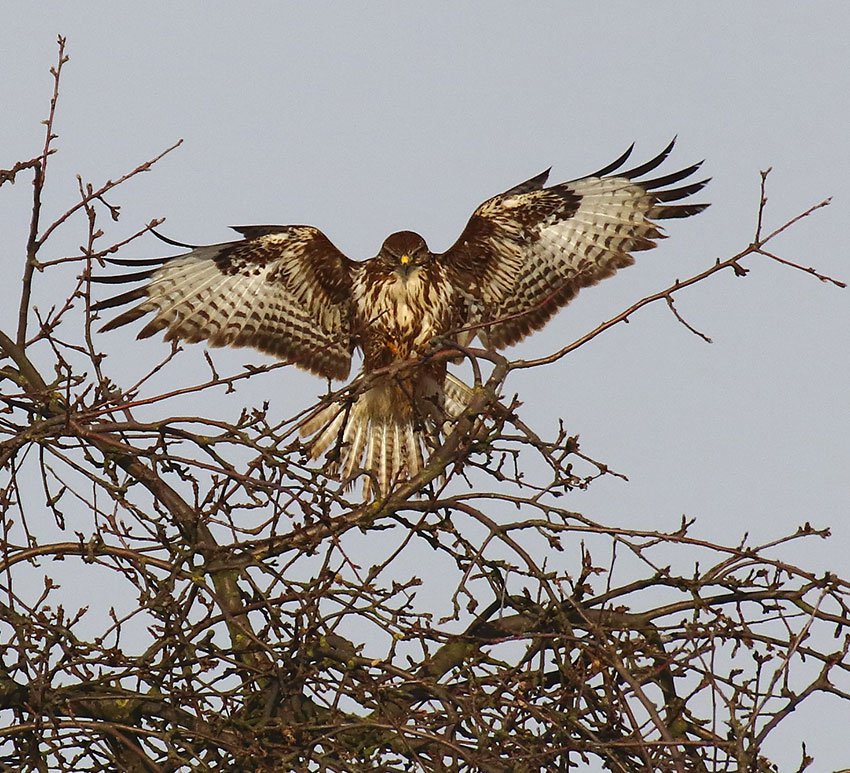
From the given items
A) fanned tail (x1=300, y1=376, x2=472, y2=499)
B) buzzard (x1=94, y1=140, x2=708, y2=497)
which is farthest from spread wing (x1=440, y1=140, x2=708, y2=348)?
fanned tail (x1=300, y1=376, x2=472, y2=499)

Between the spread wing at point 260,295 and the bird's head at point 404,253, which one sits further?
the bird's head at point 404,253

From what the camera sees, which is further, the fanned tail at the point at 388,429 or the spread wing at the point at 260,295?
the fanned tail at the point at 388,429

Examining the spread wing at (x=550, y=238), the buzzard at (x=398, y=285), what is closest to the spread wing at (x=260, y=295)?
the buzzard at (x=398, y=285)

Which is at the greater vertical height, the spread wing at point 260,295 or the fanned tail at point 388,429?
the spread wing at point 260,295

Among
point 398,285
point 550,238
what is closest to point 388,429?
point 398,285

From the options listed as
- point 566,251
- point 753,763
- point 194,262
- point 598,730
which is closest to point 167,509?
point 598,730

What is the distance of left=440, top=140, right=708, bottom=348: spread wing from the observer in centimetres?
880

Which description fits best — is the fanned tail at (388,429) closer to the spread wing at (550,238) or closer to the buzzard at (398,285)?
the buzzard at (398,285)

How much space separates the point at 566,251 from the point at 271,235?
5.88 feet

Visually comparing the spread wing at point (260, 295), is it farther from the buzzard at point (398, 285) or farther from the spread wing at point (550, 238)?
the spread wing at point (550, 238)

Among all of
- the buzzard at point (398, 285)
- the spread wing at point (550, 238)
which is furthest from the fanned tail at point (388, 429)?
the spread wing at point (550, 238)

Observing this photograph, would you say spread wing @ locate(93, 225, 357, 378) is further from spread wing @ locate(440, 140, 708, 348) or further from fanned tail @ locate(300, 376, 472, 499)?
spread wing @ locate(440, 140, 708, 348)

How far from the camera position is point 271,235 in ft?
28.7

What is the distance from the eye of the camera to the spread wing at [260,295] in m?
8.55
